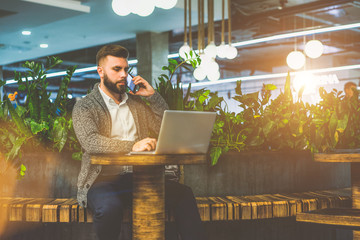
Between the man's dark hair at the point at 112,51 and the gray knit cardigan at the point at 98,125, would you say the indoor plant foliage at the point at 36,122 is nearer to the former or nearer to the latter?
the gray knit cardigan at the point at 98,125

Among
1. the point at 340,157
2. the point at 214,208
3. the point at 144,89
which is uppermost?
the point at 144,89

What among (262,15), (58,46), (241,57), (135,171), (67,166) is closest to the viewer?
(135,171)

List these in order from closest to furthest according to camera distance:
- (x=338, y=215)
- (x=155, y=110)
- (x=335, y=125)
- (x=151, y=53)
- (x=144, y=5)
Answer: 1. (x=338, y=215)
2. (x=155, y=110)
3. (x=335, y=125)
4. (x=144, y=5)
5. (x=151, y=53)

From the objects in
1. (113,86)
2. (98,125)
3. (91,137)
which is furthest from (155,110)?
(91,137)

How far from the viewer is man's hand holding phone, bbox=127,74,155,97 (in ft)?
8.46

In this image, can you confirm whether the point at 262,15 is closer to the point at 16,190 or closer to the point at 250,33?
the point at 250,33

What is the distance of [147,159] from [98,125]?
0.67 m

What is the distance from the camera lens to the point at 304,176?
328 cm

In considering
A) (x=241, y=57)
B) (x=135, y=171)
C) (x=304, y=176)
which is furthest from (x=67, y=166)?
(x=241, y=57)

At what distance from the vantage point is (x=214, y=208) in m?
2.62

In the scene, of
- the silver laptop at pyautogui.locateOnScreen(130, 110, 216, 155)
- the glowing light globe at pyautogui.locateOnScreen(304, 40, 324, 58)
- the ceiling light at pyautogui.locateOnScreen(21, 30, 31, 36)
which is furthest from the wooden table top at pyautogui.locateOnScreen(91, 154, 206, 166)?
the ceiling light at pyautogui.locateOnScreen(21, 30, 31, 36)

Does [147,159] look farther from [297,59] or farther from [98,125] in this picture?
[297,59]

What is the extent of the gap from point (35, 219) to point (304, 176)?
75.0 inches

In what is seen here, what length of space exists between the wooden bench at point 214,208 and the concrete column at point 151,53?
23.1ft
